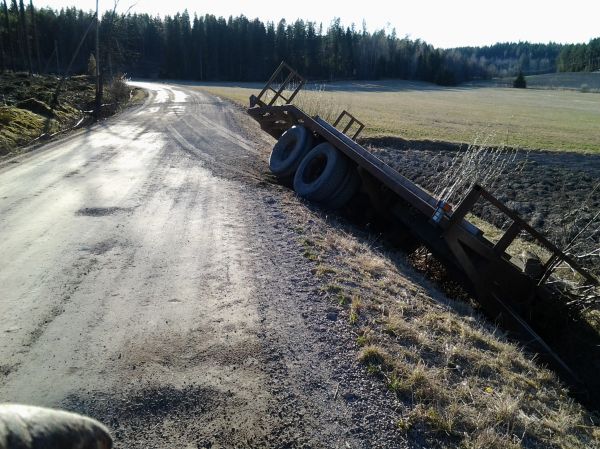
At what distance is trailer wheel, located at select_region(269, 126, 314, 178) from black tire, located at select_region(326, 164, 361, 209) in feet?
4.98

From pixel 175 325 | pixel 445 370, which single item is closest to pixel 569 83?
pixel 445 370

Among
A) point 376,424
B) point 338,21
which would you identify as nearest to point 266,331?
point 376,424

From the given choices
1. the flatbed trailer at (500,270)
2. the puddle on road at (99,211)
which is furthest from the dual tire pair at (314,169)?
the puddle on road at (99,211)

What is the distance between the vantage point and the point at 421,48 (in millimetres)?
122438

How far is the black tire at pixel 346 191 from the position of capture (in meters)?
9.38

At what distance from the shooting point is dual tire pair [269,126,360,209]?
9.32 meters

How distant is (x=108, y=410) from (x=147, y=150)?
1073 centimetres

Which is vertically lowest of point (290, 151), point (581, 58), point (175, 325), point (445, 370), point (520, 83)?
point (445, 370)

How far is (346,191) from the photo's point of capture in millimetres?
9438

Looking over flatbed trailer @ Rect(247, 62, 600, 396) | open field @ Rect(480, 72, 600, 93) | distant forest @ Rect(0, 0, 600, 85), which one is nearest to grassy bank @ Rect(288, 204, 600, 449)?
flatbed trailer @ Rect(247, 62, 600, 396)

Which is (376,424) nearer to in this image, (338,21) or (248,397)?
(248,397)

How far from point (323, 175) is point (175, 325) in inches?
227

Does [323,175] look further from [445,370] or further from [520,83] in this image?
[520,83]

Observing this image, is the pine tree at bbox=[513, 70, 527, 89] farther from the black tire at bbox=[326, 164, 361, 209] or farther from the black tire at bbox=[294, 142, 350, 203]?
the black tire at bbox=[326, 164, 361, 209]
